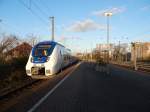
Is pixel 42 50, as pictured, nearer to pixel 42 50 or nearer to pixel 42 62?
pixel 42 50

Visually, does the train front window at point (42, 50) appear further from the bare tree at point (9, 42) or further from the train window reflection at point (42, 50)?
the bare tree at point (9, 42)

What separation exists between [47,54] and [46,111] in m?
14.5

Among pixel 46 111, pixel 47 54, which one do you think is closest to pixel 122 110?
pixel 46 111

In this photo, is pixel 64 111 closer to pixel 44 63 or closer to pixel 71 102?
pixel 71 102

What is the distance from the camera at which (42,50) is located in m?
23.9

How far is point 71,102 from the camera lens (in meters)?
11.0

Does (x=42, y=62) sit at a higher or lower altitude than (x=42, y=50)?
lower

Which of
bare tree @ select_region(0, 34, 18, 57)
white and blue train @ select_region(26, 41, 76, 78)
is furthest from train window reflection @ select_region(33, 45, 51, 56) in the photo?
bare tree @ select_region(0, 34, 18, 57)

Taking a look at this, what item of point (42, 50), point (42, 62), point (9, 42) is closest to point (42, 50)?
point (42, 50)

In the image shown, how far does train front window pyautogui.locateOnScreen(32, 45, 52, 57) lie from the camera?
77.0 feet

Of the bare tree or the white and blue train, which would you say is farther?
the bare tree

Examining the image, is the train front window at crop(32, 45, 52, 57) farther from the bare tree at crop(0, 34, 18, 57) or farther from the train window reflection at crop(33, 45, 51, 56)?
the bare tree at crop(0, 34, 18, 57)

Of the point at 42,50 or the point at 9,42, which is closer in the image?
the point at 42,50

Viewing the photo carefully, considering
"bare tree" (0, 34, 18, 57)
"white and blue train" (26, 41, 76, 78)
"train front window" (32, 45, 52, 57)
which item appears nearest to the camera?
"white and blue train" (26, 41, 76, 78)
